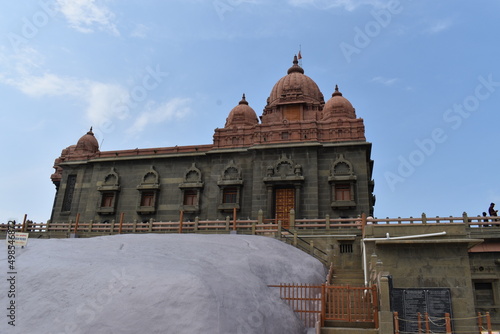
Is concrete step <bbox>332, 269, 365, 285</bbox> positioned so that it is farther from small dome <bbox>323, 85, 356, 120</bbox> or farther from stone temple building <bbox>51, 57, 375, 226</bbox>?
small dome <bbox>323, 85, 356, 120</bbox>

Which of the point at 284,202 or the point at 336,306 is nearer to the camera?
the point at 336,306

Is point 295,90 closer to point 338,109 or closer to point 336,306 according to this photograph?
point 338,109

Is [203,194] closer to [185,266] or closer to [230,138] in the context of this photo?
[230,138]

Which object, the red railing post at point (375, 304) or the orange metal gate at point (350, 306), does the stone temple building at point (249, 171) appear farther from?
the red railing post at point (375, 304)

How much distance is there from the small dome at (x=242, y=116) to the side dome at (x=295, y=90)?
186 cm

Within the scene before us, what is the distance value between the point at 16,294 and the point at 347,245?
16.0m

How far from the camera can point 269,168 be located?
29031 mm

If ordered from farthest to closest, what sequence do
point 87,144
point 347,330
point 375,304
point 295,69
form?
point 295,69, point 87,144, point 375,304, point 347,330

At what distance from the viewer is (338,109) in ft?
104

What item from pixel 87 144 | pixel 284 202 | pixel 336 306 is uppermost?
pixel 87 144

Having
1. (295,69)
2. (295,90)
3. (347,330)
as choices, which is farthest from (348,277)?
(295,69)

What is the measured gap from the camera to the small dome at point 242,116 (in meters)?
34.4

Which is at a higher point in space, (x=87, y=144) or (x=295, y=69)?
(x=295, y=69)

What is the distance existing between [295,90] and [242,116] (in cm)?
520
